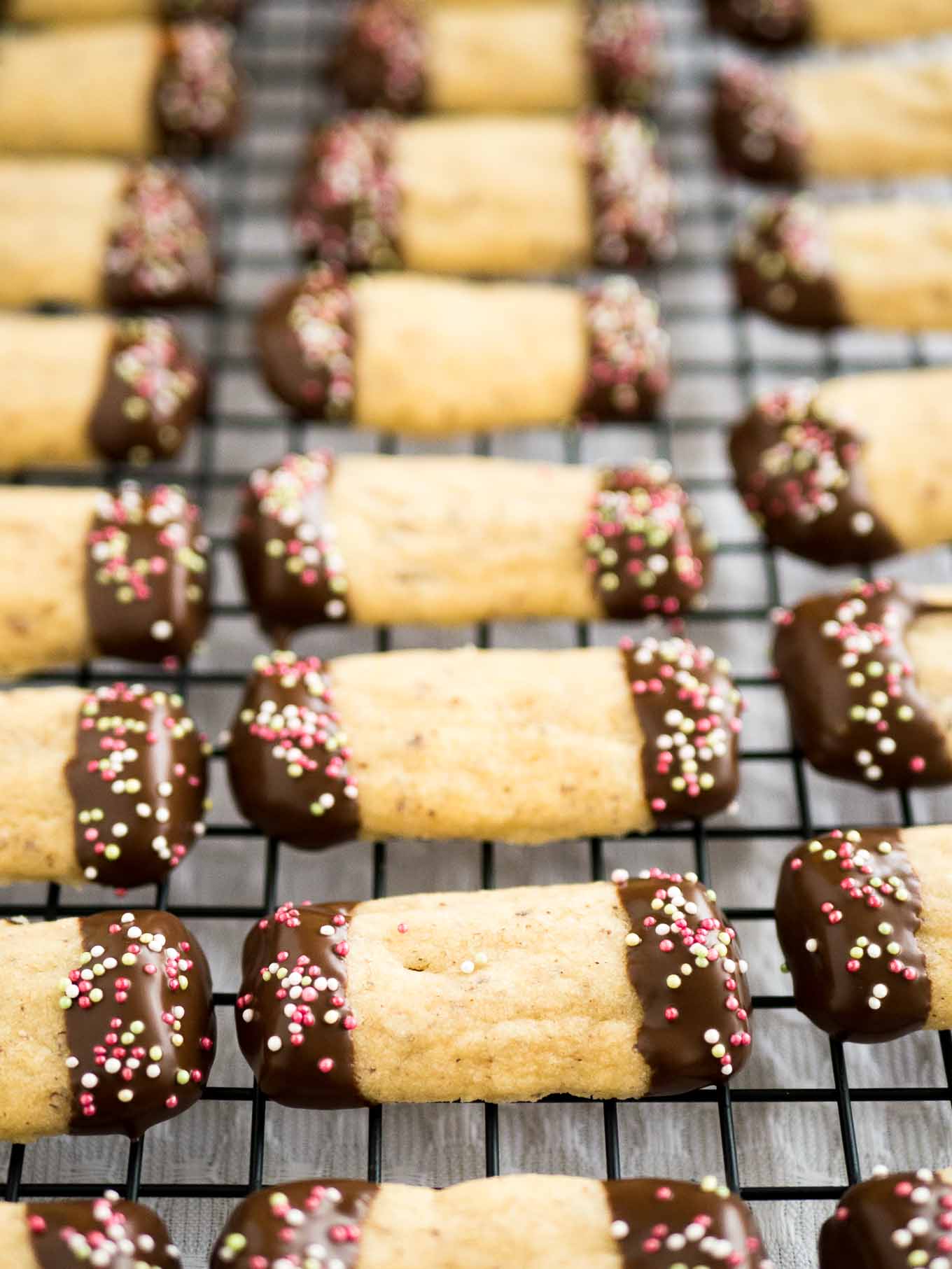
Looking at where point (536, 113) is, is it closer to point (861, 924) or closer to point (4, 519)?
point (4, 519)

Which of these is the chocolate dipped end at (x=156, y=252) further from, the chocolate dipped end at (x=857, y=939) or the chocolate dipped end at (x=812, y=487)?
the chocolate dipped end at (x=857, y=939)

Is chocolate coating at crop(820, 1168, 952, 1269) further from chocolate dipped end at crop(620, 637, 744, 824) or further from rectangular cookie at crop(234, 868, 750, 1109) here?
chocolate dipped end at crop(620, 637, 744, 824)

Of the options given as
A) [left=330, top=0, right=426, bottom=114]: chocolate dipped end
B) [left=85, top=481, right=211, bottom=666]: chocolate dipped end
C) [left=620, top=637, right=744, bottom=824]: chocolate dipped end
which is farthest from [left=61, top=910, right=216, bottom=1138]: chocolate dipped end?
[left=330, top=0, right=426, bottom=114]: chocolate dipped end

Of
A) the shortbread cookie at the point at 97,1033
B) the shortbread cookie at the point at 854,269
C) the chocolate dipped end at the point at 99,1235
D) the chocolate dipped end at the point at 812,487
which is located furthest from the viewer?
the shortbread cookie at the point at 854,269

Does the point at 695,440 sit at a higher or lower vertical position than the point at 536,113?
lower

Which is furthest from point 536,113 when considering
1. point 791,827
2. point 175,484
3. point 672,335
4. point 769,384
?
point 791,827

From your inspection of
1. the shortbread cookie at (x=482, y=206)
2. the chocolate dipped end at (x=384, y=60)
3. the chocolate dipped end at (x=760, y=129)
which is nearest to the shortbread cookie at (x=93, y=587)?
the shortbread cookie at (x=482, y=206)

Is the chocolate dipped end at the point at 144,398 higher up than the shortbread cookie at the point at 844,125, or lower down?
lower down
